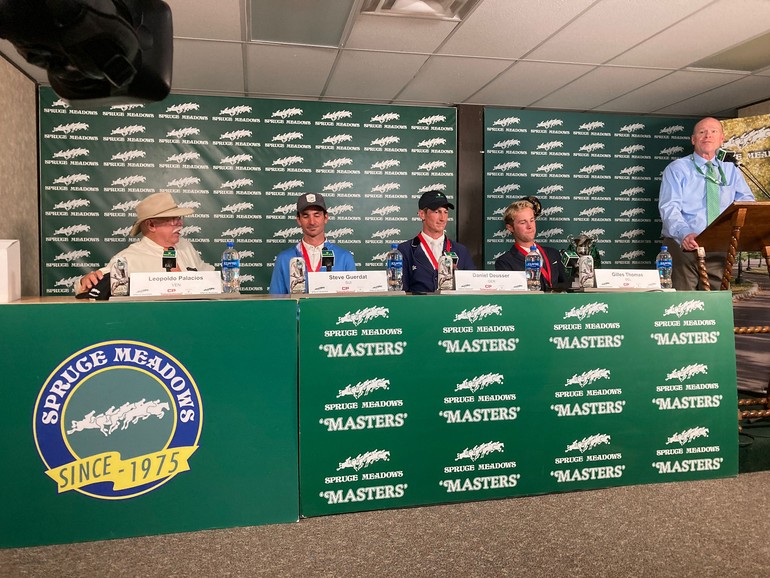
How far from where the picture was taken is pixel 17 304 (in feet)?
5.53

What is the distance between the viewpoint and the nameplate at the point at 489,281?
2150 mm

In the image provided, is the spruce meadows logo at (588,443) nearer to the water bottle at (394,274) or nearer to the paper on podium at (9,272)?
the water bottle at (394,274)

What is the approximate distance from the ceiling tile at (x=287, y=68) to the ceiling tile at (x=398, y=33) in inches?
11.0

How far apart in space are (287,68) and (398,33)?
3.29 feet

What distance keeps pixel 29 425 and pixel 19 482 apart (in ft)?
0.58

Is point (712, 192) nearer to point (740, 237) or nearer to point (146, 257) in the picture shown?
point (740, 237)

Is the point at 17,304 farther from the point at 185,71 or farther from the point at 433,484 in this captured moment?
the point at 185,71

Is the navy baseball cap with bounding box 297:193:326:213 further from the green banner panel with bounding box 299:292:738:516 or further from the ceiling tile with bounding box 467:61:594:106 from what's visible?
the ceiling tile with bounding box 467:61:594:106

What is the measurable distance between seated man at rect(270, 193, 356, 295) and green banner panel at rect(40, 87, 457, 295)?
4.99ft

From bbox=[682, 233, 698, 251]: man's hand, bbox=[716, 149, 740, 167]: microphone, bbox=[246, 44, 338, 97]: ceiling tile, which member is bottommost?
bbox=[682, 233, 698, 251]: man's hand

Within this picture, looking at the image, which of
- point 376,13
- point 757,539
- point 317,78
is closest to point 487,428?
point 757,539

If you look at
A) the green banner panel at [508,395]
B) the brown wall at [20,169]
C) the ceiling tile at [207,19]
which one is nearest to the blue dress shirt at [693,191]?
the green banner panel at [508,395]

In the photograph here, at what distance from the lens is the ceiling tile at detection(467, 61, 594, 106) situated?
4.03m

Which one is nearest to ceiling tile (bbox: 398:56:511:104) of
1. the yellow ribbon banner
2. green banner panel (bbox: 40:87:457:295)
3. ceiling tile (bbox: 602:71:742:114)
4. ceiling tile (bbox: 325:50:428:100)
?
ceiling tile (bbox: 325:50:428:100)
